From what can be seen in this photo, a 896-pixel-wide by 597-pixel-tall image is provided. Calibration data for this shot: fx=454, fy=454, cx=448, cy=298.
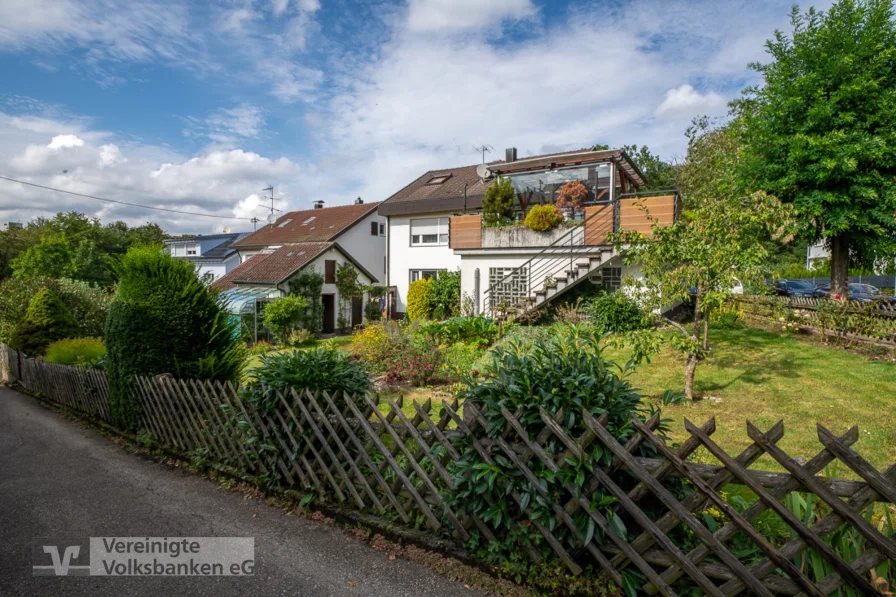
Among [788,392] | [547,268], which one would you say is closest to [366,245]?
[547,268]

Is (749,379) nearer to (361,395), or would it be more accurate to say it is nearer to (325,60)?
(361,395)

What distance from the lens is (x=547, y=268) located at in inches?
632

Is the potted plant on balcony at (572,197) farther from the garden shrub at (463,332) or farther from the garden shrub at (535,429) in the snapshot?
A: the garden shrub at (535,429)

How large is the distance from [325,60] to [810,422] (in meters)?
10.8

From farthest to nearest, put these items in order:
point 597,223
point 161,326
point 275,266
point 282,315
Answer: point 275,266 < point 282,315 < point 597,223 < point 161,326

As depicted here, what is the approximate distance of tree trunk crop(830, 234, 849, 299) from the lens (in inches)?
644

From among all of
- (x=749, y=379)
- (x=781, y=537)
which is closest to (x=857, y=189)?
(x=749, y=379)

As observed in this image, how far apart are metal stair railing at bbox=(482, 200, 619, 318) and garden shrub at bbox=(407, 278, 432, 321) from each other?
5.65m

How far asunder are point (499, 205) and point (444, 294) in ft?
20.8

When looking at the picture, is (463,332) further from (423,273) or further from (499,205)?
(423,273)

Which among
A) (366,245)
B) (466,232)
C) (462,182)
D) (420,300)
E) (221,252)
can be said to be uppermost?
(462,182)

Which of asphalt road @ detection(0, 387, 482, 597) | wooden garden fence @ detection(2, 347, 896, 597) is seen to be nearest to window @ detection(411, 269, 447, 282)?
asphalt road @ detection(0, 387, 482, 597)

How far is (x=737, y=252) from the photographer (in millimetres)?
7379

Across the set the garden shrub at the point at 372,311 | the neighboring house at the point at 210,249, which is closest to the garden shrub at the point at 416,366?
the garden shrub at the point at 372,311
